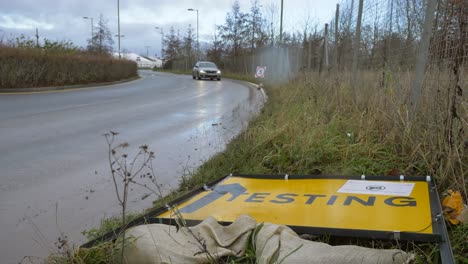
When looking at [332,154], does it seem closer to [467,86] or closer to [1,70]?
[467,86]

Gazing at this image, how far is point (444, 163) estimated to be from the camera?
388 centimetres

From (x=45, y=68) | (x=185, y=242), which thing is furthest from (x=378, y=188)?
(x=45, y=68)

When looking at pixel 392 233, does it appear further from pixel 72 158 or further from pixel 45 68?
pixel 45 68

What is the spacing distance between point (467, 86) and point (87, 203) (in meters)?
3.54

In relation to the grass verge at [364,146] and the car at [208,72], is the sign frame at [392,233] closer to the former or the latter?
the grass verge at [364,146]

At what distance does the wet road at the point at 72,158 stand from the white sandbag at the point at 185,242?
3.17 ft

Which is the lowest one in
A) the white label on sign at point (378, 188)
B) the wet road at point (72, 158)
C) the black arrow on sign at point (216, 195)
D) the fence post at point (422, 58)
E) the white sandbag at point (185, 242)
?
the wet road at point (72, 158)

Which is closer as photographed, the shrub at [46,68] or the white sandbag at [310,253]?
the white sandbag at [310,253]

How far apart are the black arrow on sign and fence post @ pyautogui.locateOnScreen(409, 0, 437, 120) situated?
1900 mm

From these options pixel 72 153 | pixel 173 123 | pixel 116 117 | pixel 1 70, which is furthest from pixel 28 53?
pixel 72 153

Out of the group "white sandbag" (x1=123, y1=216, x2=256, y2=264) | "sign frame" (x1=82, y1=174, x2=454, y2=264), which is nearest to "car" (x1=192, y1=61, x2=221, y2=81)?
"sign frame" (x1=82, y1=174, x2=454, y2=264)

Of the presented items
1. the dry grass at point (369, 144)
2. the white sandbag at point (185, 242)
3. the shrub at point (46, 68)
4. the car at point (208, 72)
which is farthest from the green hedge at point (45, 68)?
the white sandbag at point (185, 242)

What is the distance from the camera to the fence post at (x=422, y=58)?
4.50 meters

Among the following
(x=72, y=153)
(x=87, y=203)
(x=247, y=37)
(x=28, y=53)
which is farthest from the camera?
(x=247, y=37)
